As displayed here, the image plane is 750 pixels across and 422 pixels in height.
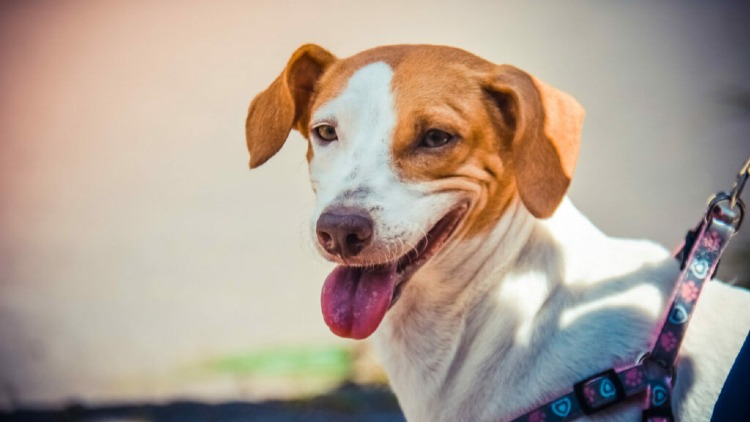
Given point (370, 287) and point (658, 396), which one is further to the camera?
point (370, 287)

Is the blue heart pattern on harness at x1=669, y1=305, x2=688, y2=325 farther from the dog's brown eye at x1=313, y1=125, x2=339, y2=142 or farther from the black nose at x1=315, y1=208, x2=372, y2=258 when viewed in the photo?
the dog's brown eye at x1=313, y1=125, x2=339, y2=142

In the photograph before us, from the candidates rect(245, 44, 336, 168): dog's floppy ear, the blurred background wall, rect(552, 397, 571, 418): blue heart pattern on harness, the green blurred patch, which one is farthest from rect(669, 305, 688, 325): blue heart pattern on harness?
the green blurred patch

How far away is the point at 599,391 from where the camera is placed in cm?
151

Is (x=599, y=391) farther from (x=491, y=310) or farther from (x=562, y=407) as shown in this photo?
(x=491, y=310)

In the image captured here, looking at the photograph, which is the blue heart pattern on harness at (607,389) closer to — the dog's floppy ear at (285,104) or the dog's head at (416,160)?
the dog's head at (416,160)

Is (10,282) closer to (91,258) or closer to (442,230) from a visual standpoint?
(91,258)

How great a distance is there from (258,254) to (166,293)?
0.42 metres

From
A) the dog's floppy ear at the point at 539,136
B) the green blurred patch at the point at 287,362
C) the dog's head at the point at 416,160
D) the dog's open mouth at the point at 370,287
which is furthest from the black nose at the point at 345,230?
the green blurred patch at the point at 287,362

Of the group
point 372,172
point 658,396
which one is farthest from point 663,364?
point 372,172

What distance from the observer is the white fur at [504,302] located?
5.20 feet

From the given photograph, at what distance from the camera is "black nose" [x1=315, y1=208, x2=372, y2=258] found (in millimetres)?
1515

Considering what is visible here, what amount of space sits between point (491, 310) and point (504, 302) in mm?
37

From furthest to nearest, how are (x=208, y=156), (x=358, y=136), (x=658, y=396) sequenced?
(x=208, y=156) → (x=358, y=136) → (x=658, y=396)

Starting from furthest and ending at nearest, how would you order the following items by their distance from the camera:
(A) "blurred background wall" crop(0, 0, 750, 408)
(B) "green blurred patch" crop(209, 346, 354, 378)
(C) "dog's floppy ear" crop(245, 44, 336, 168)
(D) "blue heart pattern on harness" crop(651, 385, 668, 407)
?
1. (B) "green blurred patch" crop(209, 346, 354, 378)
2. (A) "blurred background wall" crop(0, 0, 750, 408)
3. (C) "dog's floppy ear" crop(245, 44, 336, 168)
4. (D) "blue heart pattern on harness" crop(651, 385, 668, 407)
